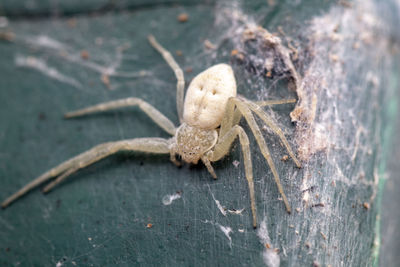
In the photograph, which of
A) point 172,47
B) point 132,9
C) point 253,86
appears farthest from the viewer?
point 132,9

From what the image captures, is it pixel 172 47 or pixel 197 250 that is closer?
pixel 197 250

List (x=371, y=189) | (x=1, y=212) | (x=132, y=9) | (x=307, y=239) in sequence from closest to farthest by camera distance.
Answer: (x=307, y=239) → (x=371, y=189) → (x=1, y=212) → (x=132, y=9)

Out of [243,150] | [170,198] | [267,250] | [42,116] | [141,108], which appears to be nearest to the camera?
[267,250]

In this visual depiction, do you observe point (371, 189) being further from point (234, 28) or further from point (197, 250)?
point (234, 28)

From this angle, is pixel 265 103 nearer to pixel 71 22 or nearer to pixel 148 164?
pixel 148 164

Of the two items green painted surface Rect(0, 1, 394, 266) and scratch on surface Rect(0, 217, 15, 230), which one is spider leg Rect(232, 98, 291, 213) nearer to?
green painted surface Rect(0, 1, 394, 266)

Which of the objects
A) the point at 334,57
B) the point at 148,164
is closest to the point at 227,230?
the point at 148,164

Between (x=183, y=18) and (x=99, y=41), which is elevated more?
(x=183, y=18)

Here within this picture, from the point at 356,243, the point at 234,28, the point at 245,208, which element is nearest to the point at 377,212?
the point at 356,243
